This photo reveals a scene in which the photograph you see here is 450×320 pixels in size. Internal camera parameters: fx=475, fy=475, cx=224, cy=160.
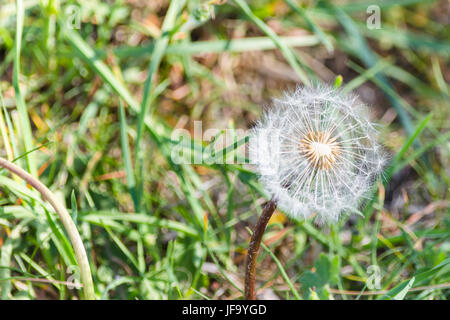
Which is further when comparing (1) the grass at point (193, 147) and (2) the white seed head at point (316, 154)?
(1) the grass at point (193, 147)

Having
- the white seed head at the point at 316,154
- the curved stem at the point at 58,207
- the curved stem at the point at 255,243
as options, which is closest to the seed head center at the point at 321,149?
the white seed head at the point at 316,154

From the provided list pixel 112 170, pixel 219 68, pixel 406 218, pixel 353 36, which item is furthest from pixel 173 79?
pixel 406 218

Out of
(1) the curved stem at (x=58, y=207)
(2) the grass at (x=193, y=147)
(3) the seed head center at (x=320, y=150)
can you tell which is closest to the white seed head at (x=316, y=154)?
(3) the seed head center at (x=320, y=150)

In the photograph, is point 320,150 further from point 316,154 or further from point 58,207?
Result: point 58,207

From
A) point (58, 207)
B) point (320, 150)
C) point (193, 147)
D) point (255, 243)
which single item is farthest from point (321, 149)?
point (58, 207)

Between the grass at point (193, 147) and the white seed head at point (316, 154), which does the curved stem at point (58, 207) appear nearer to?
the grass at point (193, 147)

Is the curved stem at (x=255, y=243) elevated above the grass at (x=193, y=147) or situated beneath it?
situated beneath
